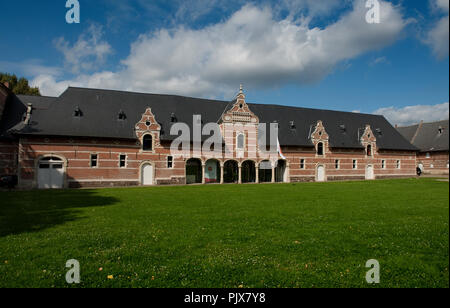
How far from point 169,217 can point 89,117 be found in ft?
69.8

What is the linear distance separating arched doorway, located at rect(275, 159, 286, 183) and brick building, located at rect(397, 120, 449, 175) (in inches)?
947

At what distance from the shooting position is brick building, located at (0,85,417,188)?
82.3 feet

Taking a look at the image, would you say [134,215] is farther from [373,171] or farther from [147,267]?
[373,171]

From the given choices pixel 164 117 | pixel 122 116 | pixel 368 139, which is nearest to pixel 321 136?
pixel 368 139

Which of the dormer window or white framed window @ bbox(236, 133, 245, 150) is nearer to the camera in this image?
white framed window @ bbox(236, 133, 245, 150)

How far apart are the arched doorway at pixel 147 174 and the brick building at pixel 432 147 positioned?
40.1 metres

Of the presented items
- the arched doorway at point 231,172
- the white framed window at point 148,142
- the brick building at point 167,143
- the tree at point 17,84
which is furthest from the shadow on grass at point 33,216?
the tree at point 17,84

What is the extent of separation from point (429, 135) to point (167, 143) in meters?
44.1

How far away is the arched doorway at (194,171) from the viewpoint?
1200 inches

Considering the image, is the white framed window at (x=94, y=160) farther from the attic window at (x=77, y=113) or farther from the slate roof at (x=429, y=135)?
the slate roof at (x=429, y=135)

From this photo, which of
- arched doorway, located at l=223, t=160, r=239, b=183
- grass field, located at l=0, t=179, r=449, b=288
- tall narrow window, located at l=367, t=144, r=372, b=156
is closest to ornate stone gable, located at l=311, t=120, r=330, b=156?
tall narrow window, located at l=367, t=144, r=372, b=156

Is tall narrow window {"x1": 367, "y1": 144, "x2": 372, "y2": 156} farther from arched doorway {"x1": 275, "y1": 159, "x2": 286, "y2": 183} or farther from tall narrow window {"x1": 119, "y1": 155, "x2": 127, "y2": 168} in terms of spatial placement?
tall narrow window {"x1": 119, "y1": 155, "x2": 127, "y2": 168}

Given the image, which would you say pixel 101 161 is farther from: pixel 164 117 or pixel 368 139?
pixel 368 139
